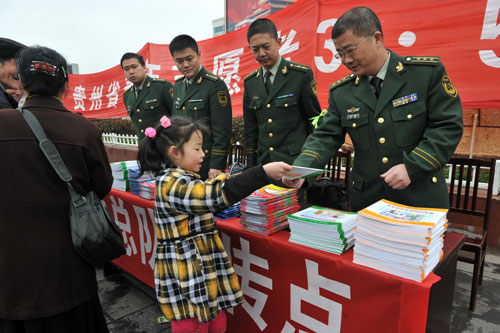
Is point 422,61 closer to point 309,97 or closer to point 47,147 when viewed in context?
point 309,97

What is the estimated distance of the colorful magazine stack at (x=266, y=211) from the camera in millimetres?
1500

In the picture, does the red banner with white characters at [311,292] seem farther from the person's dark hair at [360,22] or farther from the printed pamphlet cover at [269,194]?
the person's dark hair at [360,22]

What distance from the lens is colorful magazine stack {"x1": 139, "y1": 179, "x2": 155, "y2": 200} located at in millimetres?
2152

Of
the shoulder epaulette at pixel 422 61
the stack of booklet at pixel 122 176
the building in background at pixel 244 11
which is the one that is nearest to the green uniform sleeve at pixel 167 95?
the stack of booklet at pixel 122 176

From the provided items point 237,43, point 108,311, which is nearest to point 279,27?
point 237,43

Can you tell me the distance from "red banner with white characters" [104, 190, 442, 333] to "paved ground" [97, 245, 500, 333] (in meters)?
0.87

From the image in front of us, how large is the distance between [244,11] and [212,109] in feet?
29.3

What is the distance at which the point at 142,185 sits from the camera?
7.31 feet

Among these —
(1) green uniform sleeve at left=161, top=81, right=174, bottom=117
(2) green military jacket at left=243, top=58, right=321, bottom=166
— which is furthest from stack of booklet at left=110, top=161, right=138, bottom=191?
(2) green military jacket at left=243, top=58, right=321, bottom=166

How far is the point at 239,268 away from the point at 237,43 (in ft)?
13.9

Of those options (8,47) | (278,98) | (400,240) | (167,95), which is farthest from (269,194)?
(167,95)

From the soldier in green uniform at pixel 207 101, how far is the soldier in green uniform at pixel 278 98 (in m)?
0.28

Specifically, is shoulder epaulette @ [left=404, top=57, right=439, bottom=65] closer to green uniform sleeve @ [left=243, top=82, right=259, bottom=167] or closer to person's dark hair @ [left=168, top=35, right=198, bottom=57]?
green uniform sleeve @ [left=243, top=82, right=259, bottom=167]

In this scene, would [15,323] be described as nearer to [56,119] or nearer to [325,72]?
[56,119]
